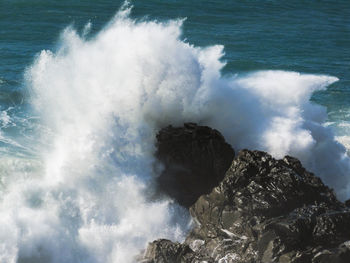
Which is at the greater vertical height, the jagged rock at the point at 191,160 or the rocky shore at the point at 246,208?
the jagged rock at the point at 191,160

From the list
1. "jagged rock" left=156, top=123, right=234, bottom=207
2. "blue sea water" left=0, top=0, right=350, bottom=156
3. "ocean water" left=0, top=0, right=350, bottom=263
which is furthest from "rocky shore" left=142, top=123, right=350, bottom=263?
"blue sea water" left=0, top=0, right=350, bottom=156

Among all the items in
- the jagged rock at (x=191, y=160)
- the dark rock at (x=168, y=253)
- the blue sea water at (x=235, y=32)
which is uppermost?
the blue sea water at (x=235, y=32)

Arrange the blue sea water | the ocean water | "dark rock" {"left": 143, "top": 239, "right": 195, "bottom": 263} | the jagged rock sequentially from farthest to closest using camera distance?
the blue sea water < the jagged rock < the ocean water < "dark rock" {"left": 143, "top": 239, "right": 195, "bottom": 263}

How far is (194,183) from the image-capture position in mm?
22547

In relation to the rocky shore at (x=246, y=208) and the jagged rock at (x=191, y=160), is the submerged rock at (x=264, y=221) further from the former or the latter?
the jagged rock at (x=191, y=160)

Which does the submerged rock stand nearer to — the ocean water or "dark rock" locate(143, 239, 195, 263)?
"dark rock" locate(143, 239, 195, 263)

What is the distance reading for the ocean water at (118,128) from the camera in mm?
21609

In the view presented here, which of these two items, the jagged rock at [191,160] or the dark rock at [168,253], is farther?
the jagged rock at [191,160]

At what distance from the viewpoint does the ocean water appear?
21.6 metres

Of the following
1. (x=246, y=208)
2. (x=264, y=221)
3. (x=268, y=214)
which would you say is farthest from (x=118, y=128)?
(x=264, y=221)

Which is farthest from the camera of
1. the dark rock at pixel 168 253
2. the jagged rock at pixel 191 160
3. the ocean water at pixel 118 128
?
the jagged rock at pixel 191 160

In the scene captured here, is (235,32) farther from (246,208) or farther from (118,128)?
(246,208)

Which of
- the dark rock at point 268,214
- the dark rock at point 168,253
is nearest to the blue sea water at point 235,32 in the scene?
the dark rock at point 268,214

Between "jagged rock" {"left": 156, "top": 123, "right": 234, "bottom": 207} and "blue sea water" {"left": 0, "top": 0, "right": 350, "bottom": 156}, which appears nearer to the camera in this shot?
"jagged rock" {"left": 156, "top": 123, "right": 234, "bottom": 207}
